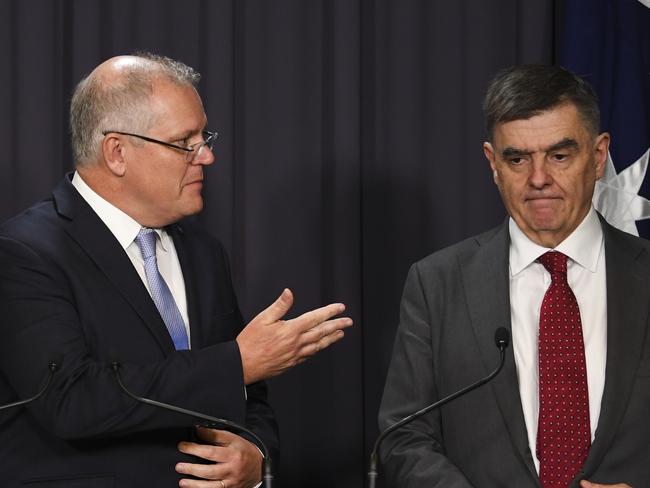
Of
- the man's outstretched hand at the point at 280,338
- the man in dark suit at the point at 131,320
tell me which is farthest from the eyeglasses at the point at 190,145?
the man's outstretched hand at the point at 280,338

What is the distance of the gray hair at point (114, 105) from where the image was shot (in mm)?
2461

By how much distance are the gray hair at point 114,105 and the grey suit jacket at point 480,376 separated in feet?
2.43

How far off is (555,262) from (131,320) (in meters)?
0.95

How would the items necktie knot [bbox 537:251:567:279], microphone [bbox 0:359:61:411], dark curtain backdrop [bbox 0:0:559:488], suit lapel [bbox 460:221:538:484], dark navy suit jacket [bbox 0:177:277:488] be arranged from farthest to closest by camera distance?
dark curtain backdrop [bbox 0:0:559:488], necktie knot [bbox 537:251:567:279], suit lapel [bbox 460:221:538:484], dark navy suit jacket [bbox 0:177:277:488], microphone [bbox 0:359:61:411]

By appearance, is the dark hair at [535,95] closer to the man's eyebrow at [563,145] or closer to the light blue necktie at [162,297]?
the man's eyebrow at [563,145]

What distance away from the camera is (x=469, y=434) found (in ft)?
7.64

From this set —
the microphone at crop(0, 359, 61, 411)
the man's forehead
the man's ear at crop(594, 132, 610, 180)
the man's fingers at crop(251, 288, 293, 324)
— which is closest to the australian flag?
the man's ear at crop(594, 132, 610, 180)

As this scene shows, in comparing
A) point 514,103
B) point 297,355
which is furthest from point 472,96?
point 297,355

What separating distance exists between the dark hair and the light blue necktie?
84 centimetres

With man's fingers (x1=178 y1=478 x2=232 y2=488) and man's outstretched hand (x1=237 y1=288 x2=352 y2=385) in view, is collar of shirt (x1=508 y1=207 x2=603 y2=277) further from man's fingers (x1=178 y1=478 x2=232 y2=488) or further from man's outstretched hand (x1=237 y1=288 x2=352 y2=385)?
man's fingers (x1=178 y1=478 x2=232 y2=488)

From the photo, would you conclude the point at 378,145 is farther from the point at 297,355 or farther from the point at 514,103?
the point at 297,355

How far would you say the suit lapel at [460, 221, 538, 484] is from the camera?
2.27 meters

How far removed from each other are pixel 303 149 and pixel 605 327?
123 centimetres

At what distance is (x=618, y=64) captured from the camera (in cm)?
322
